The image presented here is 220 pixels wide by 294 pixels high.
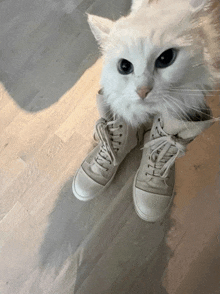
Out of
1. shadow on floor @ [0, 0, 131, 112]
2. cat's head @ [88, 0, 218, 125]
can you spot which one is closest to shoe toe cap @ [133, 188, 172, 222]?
cat's head @ [88, 0, 218, 125]

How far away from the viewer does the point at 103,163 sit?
0.85 metres

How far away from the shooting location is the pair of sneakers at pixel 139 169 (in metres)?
0.75

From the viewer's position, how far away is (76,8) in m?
1.11

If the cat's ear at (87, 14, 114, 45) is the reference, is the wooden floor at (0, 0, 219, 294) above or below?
below

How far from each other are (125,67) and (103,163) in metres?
0.45

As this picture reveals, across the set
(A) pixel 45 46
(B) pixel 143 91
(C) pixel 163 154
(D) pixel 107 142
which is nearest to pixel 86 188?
(D) pixel 107 142

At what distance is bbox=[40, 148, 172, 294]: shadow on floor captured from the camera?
2.60ft

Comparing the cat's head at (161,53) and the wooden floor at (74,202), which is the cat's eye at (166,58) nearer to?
the cat's head at (161,53)

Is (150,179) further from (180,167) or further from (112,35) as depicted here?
(112,35)

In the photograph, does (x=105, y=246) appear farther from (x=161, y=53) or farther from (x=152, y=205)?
(x=161, y=53)

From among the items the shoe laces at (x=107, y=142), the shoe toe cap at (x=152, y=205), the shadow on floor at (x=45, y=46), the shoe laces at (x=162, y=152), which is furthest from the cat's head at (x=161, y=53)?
the shadow on floor at (x=45, y=46)

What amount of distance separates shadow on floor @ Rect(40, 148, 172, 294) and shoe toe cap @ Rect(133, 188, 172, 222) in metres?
0.04

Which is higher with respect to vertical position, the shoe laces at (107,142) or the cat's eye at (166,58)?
the cat's eye at (166,58)

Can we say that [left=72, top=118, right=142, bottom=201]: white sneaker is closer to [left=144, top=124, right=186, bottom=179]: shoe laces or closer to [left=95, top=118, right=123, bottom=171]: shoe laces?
[left=95, top=118, right=123, bottom=171]: shoe laces
